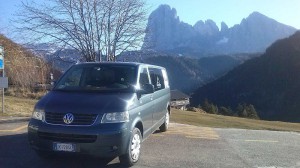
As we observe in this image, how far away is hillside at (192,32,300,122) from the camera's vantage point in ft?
300

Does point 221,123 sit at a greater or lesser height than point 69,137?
lesser

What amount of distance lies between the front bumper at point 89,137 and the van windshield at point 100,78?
120cm

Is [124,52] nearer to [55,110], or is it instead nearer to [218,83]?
[55,110]

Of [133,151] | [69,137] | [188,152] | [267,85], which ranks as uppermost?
[69,137]

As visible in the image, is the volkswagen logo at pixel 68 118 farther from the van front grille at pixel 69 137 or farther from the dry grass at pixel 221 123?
the dry grass at pixel 221 123

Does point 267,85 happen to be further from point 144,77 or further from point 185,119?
point 144,77

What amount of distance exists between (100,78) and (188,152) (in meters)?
2.37

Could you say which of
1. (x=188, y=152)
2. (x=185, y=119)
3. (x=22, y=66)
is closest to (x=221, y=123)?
(x=185, y=119)

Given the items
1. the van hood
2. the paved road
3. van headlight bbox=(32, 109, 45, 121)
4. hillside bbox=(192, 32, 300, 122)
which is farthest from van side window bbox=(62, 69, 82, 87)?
hillside bbox=(192, 32, 300, 122)

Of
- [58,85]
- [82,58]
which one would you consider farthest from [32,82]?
[58,85]

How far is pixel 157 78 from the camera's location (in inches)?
396

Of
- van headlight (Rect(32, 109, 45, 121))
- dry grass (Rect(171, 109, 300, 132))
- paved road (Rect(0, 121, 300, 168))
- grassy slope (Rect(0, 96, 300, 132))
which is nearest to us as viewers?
van headlight (Rect(32, 109, 45, 121))

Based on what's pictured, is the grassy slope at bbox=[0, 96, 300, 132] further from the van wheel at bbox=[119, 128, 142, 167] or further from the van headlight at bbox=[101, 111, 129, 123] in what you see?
the van headlight at bbox=[101, 111, 129, 123]

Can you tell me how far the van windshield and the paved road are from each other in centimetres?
132
